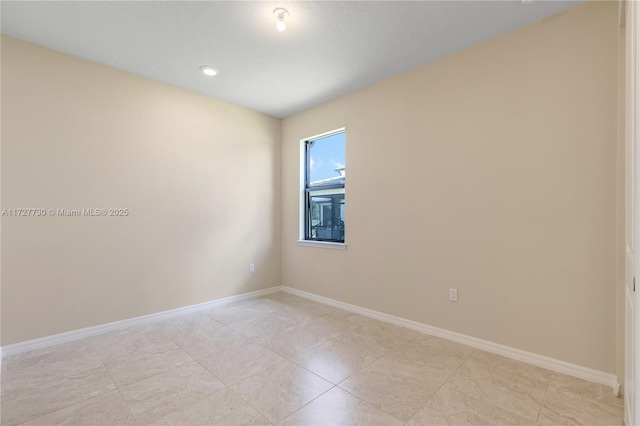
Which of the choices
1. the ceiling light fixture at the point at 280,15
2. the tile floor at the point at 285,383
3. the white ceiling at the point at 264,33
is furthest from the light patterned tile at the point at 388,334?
the ceiling light fixture at the point at 280,15

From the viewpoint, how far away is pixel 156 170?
3232 mm

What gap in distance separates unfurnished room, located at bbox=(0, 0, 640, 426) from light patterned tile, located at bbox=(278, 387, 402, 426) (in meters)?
0.02

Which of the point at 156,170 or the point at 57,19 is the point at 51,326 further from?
the point at 57,19

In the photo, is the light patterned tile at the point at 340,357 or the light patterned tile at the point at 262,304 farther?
the light patterned tile at the point at 262,304

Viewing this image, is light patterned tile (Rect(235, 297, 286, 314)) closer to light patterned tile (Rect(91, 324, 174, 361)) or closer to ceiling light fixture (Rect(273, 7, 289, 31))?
light patterned tile (Rect(91, 324, 174, 361))

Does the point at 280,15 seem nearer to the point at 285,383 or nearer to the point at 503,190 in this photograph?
the point at 503,190

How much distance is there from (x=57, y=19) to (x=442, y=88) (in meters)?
3.30

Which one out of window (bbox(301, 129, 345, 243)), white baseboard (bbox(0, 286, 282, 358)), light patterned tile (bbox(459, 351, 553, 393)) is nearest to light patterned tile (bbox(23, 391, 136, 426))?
white baseboard (bbox(0, 286, 282, 358))

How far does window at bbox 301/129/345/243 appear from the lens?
383 cm

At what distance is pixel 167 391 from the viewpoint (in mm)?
1896

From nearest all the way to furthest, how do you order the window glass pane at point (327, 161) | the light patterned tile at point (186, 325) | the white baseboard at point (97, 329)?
the white baseboard at point (97, 329) < the light patterned tile at point (186, 325) < the window glass pane at point (327, 161)

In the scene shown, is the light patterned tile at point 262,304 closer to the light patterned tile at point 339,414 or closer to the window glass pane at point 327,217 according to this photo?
the window glass pane at point 327,217

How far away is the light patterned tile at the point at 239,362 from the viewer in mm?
2096

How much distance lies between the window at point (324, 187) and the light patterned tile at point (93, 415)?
2712mm
